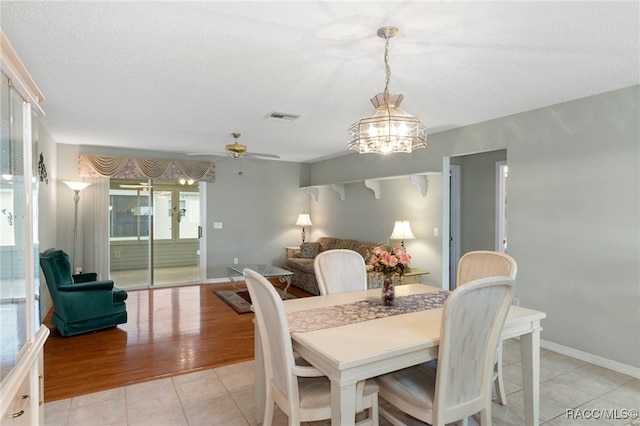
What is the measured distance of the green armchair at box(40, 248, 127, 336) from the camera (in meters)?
3.83

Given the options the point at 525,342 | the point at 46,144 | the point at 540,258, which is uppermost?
the point at 46,144

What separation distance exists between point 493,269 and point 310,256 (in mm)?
4432

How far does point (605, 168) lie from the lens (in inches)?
123

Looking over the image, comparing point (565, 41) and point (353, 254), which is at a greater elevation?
point (565, 41)

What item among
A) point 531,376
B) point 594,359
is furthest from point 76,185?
point 594,359

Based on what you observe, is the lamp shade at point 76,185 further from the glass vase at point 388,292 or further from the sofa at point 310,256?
the glass vase at point 388,292

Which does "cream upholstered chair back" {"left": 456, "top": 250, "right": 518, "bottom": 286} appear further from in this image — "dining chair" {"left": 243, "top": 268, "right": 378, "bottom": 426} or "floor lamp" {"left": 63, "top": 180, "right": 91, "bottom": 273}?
"floor lamp" {"left": 63, "top": 180, "right": 91, "bottom": 273}

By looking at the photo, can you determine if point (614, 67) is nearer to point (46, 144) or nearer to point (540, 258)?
point (540, 258)

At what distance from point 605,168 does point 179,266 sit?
6565mm

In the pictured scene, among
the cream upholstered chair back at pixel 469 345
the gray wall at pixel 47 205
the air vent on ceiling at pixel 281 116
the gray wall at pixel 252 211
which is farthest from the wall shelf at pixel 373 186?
the gray wall at pixel 47 205

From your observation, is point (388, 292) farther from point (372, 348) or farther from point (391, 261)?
point (372, 348)

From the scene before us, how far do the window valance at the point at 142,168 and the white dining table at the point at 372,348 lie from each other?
4.76 metres

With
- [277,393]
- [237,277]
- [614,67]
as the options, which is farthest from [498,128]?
[237,277]

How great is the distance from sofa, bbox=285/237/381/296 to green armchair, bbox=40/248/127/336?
2.78 m
